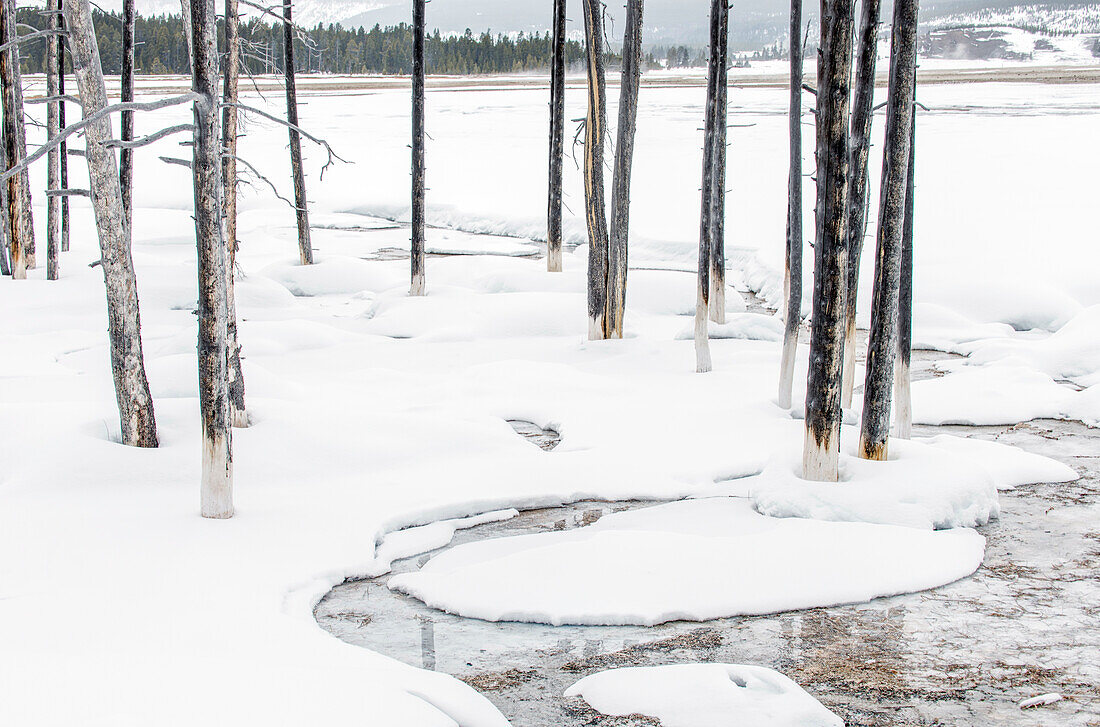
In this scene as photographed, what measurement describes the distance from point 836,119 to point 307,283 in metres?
13.5

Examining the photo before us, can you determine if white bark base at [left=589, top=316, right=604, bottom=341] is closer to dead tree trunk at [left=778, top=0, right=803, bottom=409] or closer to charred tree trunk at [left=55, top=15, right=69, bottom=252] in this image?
dead tree trunk at [left=778, top=0, right=803, bottom=409]

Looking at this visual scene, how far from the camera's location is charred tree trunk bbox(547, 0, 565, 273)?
1814cm

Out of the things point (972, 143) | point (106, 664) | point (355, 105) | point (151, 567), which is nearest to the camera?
point (106, 664)

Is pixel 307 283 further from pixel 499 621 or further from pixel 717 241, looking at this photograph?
pixel 499 621

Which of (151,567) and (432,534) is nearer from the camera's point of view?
(151,567)

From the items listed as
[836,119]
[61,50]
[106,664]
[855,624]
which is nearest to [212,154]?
[106,664]

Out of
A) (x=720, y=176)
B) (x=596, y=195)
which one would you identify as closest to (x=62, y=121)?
(x=596, y=195)

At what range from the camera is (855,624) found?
554 centimetres

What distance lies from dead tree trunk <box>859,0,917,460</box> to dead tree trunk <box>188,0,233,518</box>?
15.3ft

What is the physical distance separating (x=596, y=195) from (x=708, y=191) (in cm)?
205

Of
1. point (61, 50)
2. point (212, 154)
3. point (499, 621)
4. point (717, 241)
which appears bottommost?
point (499, 621)

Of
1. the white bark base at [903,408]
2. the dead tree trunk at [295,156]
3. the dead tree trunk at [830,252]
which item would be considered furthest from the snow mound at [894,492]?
the dead tree trunk at [295,156]

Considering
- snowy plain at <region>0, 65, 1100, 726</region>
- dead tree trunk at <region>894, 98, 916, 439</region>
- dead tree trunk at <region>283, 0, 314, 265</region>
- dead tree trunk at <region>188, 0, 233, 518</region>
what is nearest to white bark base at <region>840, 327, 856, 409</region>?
dead tree trunk at <region>894, 98, 916, 439</region>

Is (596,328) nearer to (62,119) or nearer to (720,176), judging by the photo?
(720,176)
